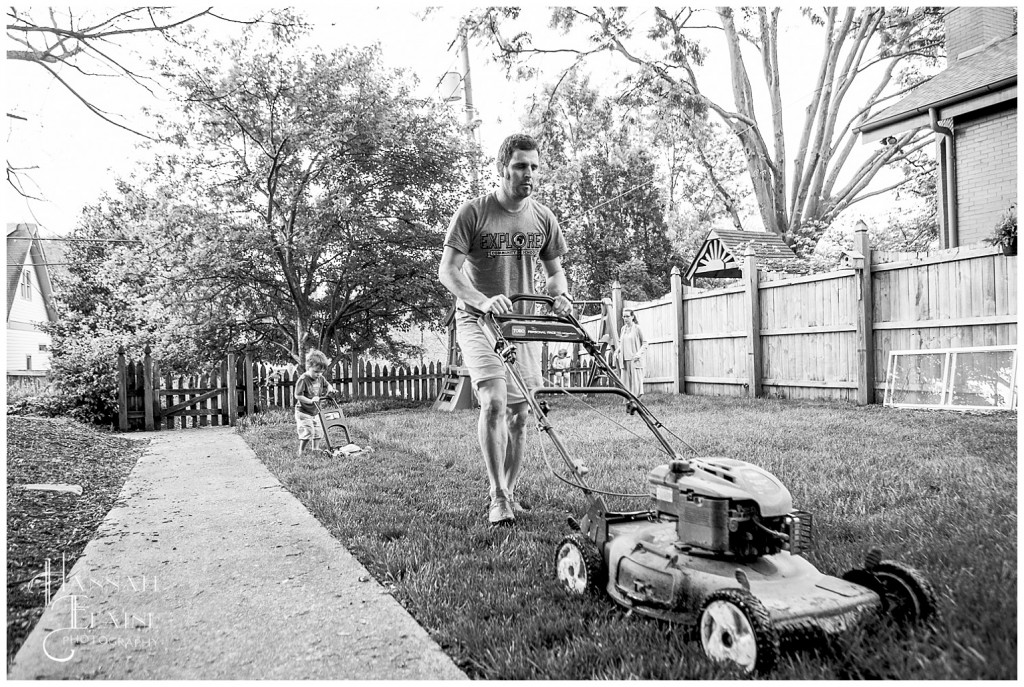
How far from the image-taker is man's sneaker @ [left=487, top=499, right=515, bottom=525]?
3.59 metres

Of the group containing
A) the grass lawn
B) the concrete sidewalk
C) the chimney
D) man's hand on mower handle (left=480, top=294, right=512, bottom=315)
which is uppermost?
the chimney

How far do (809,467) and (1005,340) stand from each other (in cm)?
415

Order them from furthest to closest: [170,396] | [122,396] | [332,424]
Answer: [170,396] → [122,396] → [332,424]

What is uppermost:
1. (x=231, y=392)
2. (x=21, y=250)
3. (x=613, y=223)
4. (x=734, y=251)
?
(x=613, y=223)

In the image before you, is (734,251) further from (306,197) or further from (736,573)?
(736,573)

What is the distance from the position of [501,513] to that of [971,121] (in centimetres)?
947

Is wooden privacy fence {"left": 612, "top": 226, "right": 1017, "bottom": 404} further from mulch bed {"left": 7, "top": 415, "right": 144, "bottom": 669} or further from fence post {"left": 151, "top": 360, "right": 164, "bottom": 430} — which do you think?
mulch bed {"left": 7, "top": 415, "right": 144, "bottom": 669}

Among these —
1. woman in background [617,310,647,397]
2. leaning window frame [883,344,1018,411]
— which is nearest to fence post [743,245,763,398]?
woman in background [617,310,647,397]

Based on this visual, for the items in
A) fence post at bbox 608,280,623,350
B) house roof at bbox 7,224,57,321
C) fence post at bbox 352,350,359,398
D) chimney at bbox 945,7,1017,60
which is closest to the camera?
house roof at bbox 7,224,57,321

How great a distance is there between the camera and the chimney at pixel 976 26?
10469 mm

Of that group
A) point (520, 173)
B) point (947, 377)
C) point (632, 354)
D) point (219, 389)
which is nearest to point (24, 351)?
point (219, 389)

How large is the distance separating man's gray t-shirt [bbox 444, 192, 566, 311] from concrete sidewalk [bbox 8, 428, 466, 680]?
1.51 metres

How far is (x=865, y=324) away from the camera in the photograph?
29.3 ft

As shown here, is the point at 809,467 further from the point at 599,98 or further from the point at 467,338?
the point at 599,98
